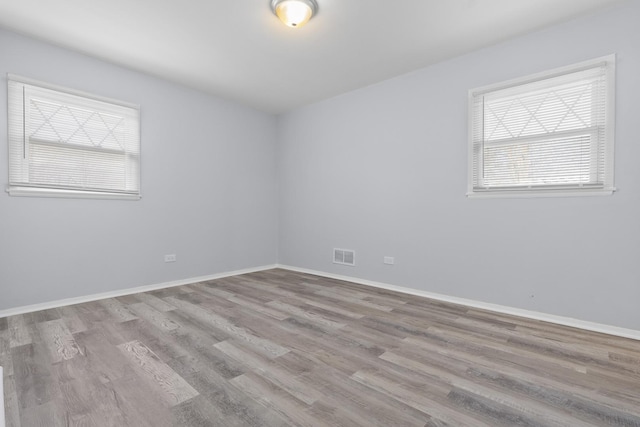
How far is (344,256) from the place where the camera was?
426cm

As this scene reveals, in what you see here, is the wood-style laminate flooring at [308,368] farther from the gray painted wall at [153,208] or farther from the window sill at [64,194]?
the window sill at [64,194]

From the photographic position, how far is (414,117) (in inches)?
140

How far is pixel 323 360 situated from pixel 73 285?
9.39 ft

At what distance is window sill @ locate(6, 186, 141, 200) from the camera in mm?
2795

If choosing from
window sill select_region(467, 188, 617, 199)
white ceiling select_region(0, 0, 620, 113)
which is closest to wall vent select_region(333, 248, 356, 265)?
window sill select_region(467, 188, 617, 199)

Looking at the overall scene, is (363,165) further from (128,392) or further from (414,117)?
(128,392)

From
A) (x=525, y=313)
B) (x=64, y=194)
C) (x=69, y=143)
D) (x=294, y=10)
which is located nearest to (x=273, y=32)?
(x=294, y=10)

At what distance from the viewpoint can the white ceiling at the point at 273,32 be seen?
2414 millimetres

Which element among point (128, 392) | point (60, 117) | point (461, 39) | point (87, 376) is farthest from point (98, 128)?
point (461, 39)

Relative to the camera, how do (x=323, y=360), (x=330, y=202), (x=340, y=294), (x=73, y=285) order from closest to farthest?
1. (x=323, y=360)
2. (x=73, y=285)
3. (x=340, y=294)
4. (x=330, y=202)

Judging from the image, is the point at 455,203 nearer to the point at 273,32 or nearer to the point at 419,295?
the point at 419,295

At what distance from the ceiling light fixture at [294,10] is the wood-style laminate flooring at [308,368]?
2.55 metres

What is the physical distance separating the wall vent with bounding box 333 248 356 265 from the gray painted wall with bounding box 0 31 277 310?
1.33 m

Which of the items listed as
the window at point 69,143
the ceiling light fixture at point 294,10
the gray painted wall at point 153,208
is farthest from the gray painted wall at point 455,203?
the window at point 69,143
